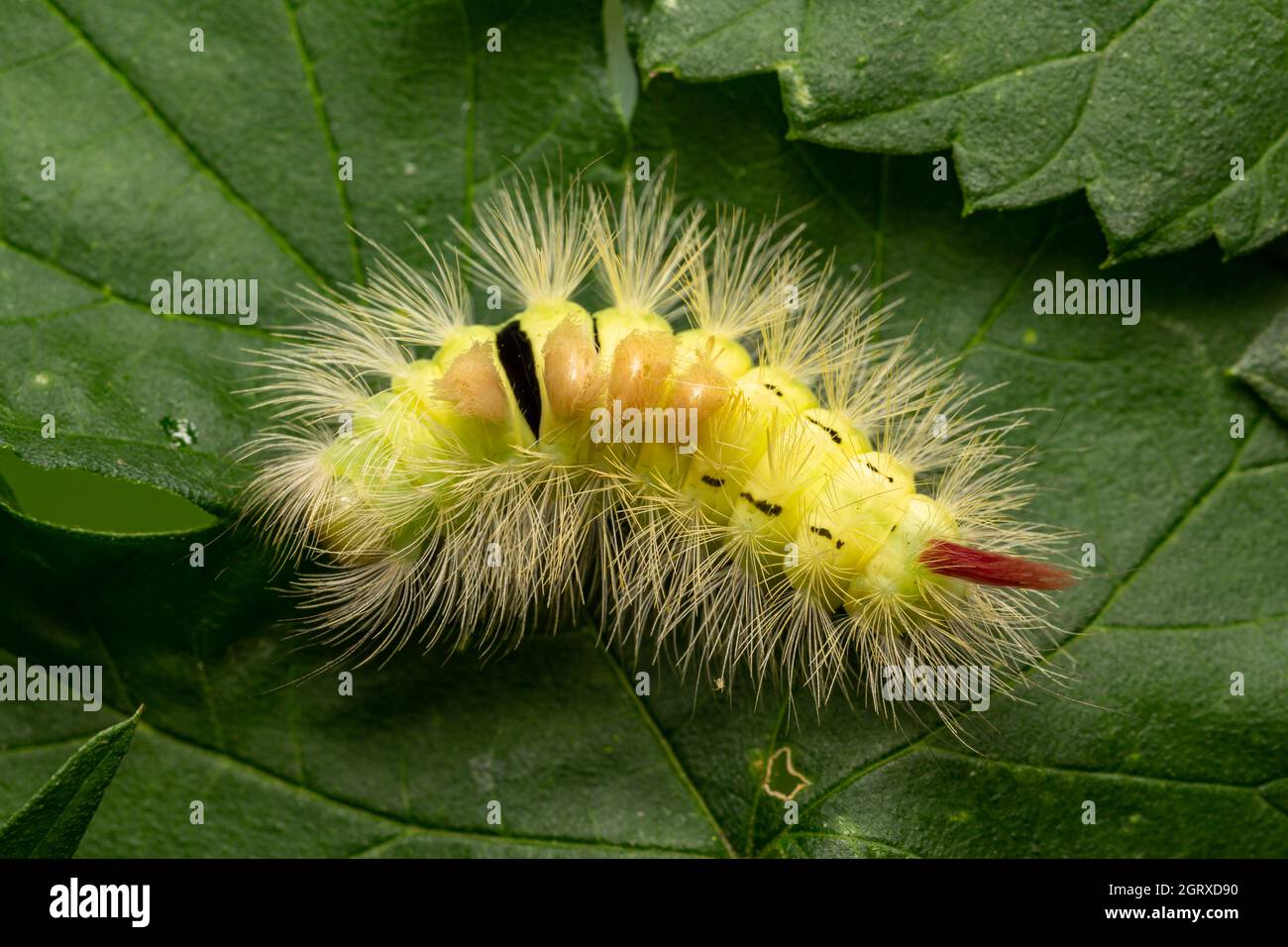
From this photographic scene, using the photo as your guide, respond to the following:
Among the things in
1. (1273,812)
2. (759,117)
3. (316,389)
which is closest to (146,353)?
(316,389)

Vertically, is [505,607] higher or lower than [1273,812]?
higher

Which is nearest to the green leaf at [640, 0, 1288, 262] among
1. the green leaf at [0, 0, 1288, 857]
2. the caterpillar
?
the green leaf at [0, 0, 1288, 857]

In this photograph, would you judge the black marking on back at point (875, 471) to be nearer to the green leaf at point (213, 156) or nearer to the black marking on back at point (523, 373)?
the black marking on back at point (523, 373)

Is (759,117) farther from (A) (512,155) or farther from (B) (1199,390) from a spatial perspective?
(B) (1199,390)

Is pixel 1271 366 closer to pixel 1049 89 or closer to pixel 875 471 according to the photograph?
pixel 1049 89

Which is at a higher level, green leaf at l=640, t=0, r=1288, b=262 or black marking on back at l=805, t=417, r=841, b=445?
green leaf at l=640, t=0, r=1288, b=262

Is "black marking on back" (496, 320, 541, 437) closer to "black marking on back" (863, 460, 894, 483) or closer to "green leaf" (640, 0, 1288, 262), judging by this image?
"green leaf" (640, 0, 1288, 262)

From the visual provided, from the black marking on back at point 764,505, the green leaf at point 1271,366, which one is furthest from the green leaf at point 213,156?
the green leaf at point 1271,366
